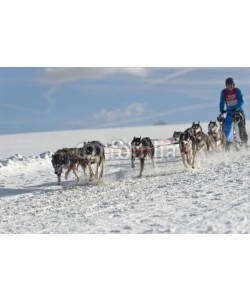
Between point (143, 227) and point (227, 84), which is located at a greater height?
point (227, 84)

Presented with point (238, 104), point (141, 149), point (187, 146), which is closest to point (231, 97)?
point (238, 104)

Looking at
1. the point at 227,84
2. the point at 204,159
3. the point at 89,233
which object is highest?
the point at 227,84

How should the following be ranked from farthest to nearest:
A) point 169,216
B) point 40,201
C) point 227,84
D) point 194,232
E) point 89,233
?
point 227,84 → point 40,201 → point 169,216 → point 89,233 → point 194,232

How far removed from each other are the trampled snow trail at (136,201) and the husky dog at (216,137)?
2.02 feet

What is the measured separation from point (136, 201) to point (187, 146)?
116 inches

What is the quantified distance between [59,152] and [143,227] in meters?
3.86

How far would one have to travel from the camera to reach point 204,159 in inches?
411

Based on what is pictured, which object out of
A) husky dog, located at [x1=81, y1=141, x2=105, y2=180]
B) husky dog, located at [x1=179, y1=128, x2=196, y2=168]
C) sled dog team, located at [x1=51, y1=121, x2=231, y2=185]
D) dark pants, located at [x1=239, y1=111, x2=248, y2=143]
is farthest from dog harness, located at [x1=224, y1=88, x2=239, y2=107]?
husky dog, located at [x1=81, y1=141, x2=105, y2=180]

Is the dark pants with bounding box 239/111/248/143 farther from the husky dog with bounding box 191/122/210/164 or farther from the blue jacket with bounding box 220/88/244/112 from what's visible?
the husky dog with bounding box 191/122/210/164

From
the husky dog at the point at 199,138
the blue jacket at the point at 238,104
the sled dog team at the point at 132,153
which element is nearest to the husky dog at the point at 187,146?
the sled dog team at the point at 132,153

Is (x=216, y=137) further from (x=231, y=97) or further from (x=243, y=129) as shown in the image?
(x=243, y=129)

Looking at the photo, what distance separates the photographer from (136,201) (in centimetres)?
629

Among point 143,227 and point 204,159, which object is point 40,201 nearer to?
point 143,227

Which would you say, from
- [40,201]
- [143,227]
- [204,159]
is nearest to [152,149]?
[204,159]
